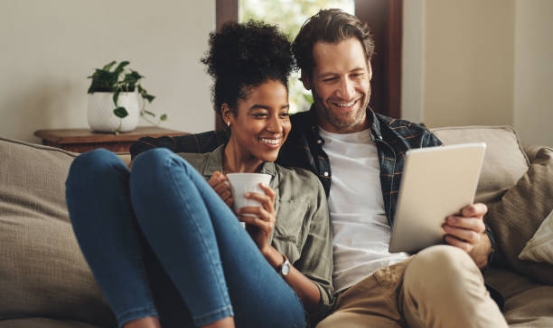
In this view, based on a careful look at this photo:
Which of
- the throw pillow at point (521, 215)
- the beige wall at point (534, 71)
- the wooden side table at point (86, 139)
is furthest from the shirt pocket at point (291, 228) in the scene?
the beige wall at point (534, 71)

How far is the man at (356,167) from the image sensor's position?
5.55ft

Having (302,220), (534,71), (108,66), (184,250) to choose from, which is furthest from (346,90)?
(534,71)

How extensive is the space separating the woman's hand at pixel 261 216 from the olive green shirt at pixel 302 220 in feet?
0.55

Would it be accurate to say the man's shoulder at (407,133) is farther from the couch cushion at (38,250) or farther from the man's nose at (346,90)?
the couch cushion at (38,250)

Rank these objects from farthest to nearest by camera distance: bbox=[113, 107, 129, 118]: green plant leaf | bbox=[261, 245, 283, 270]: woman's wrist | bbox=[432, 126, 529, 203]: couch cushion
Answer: bbox=[113, 107, 129, 118]: green plant leaf < bbox=[432, 126, 529, 203]: couch cushion < bbox=[261, 245, 283, 270]: woman's wrist

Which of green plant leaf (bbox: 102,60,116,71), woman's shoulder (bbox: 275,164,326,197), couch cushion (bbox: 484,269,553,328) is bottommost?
couch cushion (bbox: 484,269,553,328)

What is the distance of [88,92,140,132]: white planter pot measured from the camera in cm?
295

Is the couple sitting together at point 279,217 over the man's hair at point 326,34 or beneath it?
beneath

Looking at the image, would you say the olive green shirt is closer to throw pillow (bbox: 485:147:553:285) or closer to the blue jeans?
the blue jeans

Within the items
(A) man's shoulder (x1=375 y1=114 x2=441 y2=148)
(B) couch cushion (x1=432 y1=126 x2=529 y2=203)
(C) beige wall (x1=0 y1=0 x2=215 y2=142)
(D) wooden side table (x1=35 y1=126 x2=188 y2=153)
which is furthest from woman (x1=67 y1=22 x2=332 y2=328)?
(C) beige wall (x1=0 y1=0 x2=215 y2=142)

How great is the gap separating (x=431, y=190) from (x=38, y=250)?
89 centimetres

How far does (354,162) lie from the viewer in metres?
2.07

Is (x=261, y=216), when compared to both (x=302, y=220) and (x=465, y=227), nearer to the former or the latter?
(x=302, y=220)

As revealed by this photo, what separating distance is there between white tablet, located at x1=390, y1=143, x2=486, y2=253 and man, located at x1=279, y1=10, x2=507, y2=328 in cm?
4
